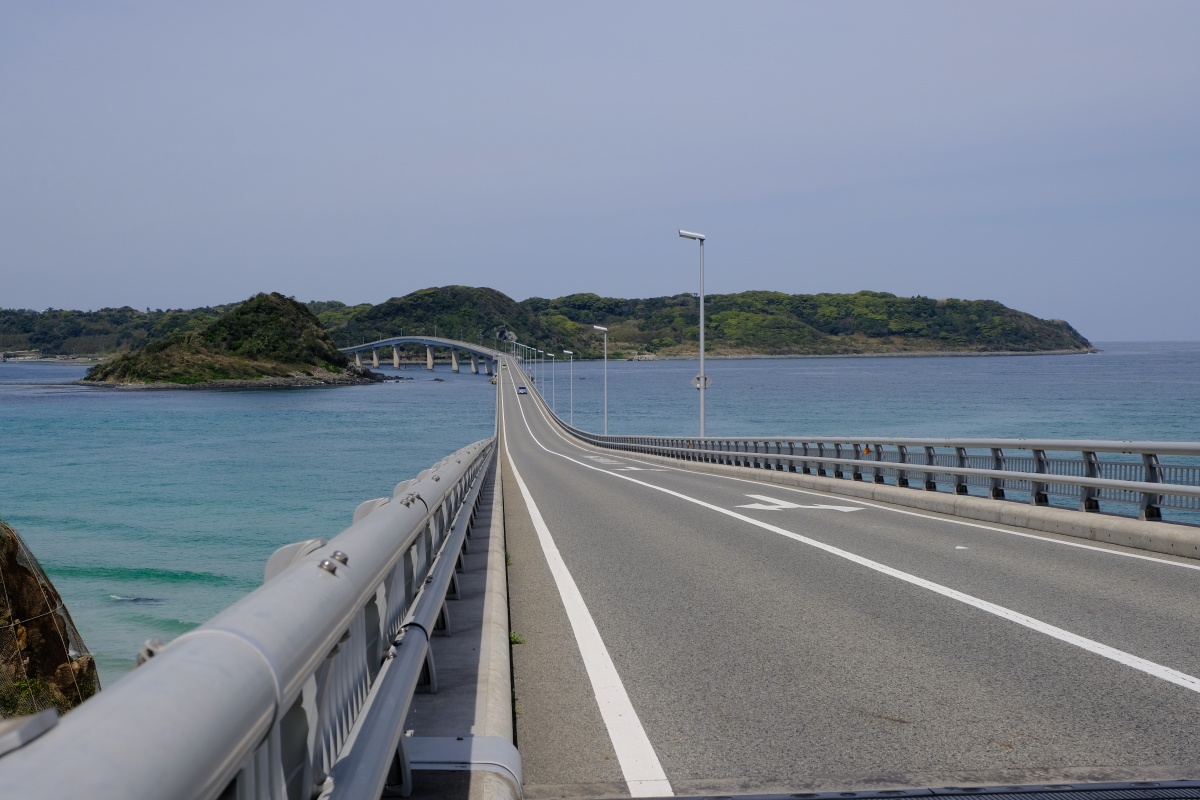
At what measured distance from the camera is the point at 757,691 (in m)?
6.61

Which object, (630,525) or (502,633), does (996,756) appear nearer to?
A: (502,633)

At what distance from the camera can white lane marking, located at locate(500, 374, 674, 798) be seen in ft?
16.9

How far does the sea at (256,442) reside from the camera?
3625cm

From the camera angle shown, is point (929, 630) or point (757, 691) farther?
point (929, 630)

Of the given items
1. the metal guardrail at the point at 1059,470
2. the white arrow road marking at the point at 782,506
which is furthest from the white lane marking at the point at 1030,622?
the white arrow road marking at the point at 782,506

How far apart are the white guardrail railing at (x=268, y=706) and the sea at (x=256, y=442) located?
67.4ft

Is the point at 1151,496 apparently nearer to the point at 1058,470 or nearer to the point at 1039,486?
the point at 1058,470

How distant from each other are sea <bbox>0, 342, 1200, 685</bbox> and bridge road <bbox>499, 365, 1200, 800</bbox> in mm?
16484

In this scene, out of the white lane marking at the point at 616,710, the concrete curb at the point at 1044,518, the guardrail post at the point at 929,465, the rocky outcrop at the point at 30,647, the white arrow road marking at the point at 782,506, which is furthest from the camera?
the guardrail post at the point at 929,465

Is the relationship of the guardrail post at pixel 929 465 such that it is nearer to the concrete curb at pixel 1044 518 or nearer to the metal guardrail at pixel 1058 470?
the metal guardrail at pixel 1058 470

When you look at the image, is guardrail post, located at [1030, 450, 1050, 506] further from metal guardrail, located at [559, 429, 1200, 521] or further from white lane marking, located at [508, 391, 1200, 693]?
white lane marking, located at [508, 391, 1200, 693]

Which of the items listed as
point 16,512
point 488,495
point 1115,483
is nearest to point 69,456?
point 16,512

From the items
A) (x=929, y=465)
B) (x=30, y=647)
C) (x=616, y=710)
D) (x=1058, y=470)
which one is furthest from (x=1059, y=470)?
(x=30, y=647)

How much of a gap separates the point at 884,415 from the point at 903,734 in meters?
118
